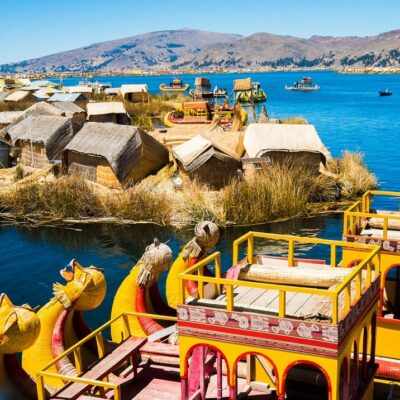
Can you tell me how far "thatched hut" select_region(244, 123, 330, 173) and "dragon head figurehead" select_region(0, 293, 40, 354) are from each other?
1749cm

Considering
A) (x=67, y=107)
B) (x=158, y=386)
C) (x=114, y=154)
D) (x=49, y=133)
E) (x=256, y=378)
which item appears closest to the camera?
(x=256, y=378)

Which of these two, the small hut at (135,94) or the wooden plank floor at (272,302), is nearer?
the wooden plank floor at (272,302)

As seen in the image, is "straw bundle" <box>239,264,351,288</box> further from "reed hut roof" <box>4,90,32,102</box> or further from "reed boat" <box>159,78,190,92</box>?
"reed boat" <box>159,78,190,92</box>

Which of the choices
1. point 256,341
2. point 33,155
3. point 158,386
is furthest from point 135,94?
point 256,341

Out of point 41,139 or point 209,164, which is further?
point 41,139

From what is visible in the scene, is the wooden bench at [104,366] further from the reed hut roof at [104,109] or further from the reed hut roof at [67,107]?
the reed hut roof at [67,107]

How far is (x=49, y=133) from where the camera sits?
31562mm

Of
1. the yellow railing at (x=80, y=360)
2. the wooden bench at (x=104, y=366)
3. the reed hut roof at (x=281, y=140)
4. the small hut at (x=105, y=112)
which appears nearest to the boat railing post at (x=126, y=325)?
the yellow railing at (x=80, y=360)

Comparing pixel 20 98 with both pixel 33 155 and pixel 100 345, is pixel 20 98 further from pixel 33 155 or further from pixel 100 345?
pixel 100 345

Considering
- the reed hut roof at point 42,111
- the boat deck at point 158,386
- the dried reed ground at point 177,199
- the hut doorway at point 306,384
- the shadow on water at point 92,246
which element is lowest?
the shadow on water at point 92,246

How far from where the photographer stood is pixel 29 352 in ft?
32.6

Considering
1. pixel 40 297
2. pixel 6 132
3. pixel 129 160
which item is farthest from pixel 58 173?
pixel 40 297

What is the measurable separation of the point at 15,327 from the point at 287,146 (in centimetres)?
1853

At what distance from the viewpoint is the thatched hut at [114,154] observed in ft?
85.4
